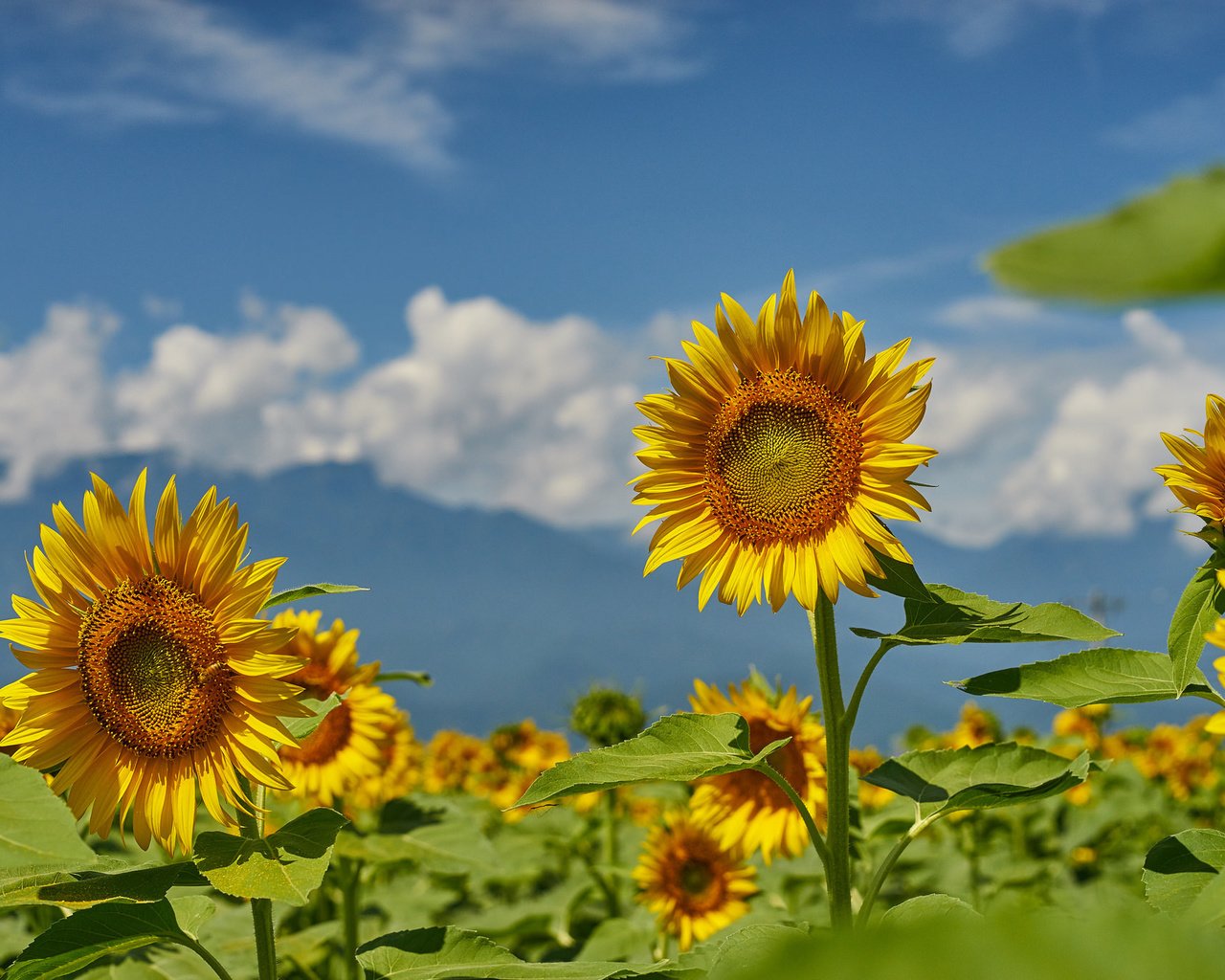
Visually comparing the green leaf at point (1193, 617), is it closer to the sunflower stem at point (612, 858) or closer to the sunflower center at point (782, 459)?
the sunflower center at point (782, 459)

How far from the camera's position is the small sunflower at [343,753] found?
3248mm

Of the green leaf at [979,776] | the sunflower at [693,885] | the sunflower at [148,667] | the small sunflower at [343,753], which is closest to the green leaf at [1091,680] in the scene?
the green leaf at [979,776]

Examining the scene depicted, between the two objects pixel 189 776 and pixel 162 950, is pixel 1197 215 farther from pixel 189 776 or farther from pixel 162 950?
pixel 162 950

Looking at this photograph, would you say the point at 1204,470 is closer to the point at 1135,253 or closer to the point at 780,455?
the point at 780,455

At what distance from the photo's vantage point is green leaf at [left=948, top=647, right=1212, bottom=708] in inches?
68.7

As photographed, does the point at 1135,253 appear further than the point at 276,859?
No

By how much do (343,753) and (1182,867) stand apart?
2.32m

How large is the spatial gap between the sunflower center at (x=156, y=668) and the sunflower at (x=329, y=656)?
96 cm

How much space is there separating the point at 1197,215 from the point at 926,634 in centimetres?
151

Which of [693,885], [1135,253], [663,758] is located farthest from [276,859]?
[693,885]

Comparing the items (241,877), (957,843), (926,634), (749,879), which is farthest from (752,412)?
(957,843)

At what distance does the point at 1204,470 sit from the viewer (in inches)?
72.7

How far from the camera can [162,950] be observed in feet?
8.25

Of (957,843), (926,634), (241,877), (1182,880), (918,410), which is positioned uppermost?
(918,410)
